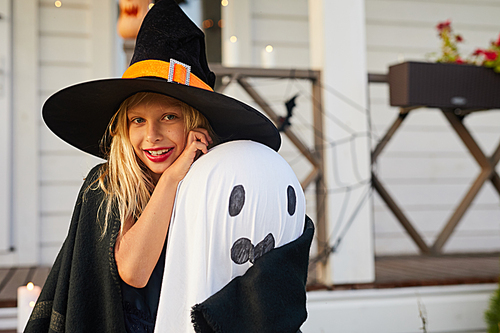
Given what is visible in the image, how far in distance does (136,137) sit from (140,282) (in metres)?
0.36

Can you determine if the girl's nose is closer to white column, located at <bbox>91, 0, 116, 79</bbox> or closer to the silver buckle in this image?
the silver buckle

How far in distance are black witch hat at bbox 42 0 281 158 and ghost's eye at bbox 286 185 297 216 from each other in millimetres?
198

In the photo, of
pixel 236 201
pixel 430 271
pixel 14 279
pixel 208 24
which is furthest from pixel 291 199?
pixel 208 24

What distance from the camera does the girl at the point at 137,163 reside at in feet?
3.51

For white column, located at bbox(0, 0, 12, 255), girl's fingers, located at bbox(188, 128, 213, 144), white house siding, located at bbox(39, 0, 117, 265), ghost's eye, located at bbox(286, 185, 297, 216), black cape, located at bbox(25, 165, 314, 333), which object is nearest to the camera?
black cape, located at bbox(25, 165, 314, 333)

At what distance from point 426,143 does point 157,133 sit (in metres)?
3.46

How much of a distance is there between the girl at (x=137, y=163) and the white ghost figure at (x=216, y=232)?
4.7 inches

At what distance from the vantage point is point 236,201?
95cm

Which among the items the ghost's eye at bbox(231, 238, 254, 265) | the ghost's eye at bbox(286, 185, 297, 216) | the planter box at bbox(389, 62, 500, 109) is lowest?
the ghost's eye at bbox(231, 238, 254, 265)

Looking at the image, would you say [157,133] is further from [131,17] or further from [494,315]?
[494,315]

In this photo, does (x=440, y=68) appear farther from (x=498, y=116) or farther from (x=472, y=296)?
(x=498, y=116)

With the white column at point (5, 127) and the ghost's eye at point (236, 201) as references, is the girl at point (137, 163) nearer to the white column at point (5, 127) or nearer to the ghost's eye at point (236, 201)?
the ghost's eye at point (236, 201)

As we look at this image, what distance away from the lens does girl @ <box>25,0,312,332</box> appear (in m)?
1.07

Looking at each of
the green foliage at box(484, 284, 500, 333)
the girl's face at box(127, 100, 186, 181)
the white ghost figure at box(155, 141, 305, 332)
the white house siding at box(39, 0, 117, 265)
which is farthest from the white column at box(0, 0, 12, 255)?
the green foliage at box(484, 284, 500, 333)
